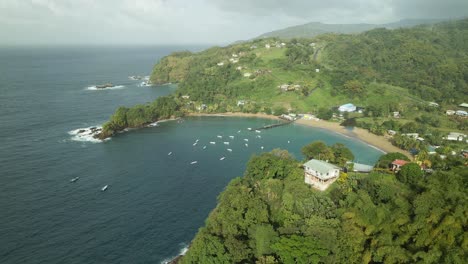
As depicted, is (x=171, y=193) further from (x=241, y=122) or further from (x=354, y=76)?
(x=354, y=76)

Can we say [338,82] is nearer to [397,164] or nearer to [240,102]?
[240,102]

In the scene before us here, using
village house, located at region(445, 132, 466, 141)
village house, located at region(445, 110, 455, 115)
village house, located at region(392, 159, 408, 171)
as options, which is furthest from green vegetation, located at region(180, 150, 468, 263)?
village house, located at region(445, 110, 455, 115)

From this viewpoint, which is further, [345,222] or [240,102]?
[240,102]

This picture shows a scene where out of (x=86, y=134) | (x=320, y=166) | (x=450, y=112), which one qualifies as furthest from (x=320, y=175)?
(x=450, y=112)

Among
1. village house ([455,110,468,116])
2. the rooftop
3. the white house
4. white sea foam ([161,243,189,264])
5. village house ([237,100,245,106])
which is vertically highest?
the rooftop

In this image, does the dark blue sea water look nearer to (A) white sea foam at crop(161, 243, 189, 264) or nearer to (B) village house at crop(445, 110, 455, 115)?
(A) white sea foam at crop(161, 243, 189, 264)

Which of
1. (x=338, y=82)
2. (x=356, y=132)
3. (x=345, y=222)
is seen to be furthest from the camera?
(x=338, y=82)
